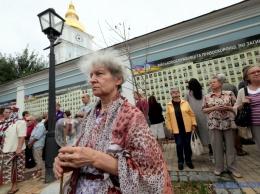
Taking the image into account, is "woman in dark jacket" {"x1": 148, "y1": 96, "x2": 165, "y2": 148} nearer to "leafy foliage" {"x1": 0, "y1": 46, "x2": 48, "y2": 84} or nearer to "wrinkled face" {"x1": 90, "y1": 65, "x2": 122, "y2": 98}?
"wrinkled face" {"x1": 90, "y1": 65, "x2": 122, "y2": 98}

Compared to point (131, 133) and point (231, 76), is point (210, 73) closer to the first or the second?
point (231, 76)

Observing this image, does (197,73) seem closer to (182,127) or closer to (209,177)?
(182,127)

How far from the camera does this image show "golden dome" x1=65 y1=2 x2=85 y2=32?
3105 cm

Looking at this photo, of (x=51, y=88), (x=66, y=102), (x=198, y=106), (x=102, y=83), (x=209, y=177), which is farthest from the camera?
(x=66, y=102)

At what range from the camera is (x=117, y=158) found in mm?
989

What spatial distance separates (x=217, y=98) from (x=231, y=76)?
9.40ft

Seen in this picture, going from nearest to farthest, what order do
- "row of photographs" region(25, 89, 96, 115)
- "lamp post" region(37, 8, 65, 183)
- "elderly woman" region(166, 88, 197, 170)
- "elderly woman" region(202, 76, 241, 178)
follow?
"elderly woman" region(202, 76, 241, 178), "elderly woman" region(166, 88, 197, 170), "lamp post" region(37, 8, 65, 183), "row of photographs" region(25, 89, 96, 115)

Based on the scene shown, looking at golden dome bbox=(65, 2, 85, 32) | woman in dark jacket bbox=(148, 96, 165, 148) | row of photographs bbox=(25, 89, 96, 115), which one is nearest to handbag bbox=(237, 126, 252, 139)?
woman in dark jacket bbox=(148, 96, 165, 148)

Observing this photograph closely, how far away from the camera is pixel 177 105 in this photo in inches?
157

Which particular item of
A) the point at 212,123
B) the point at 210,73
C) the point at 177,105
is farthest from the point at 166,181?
the point at 210,73

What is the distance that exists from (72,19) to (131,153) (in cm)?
3642

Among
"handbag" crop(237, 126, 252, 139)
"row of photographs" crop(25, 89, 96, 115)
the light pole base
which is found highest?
"row of photographs" crop(25, 89, 96, 115)

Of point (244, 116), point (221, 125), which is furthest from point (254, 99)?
point (221, 125)

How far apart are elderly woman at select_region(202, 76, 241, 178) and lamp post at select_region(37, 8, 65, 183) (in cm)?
370
